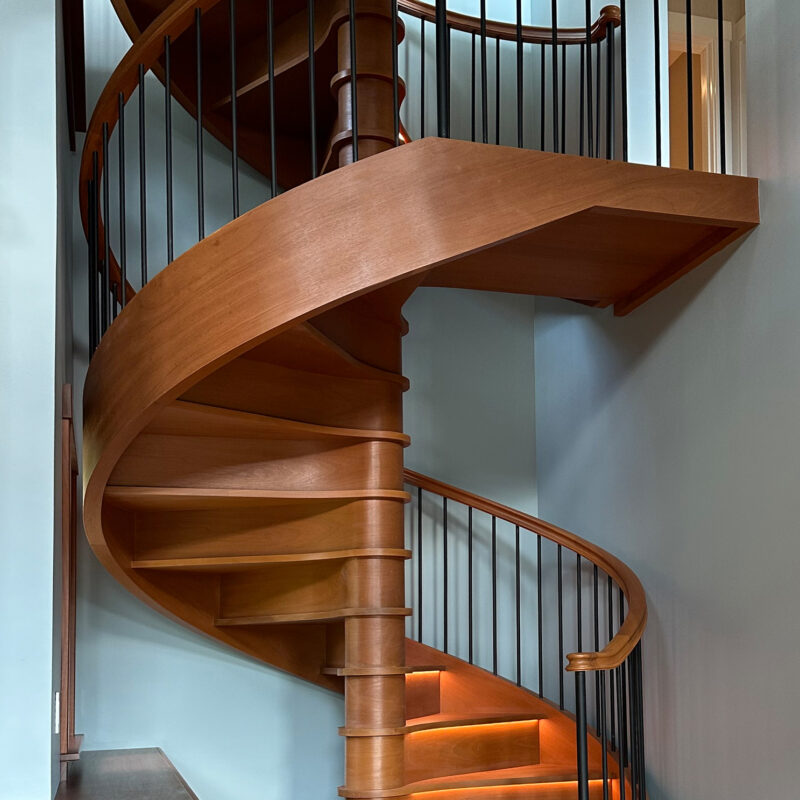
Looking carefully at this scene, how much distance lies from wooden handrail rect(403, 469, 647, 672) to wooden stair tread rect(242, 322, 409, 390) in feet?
3.31

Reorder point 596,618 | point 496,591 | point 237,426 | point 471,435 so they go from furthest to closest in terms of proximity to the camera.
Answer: point 471,435, point 496,591, point 596,618, point 237,426

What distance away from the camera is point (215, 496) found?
11.1ft

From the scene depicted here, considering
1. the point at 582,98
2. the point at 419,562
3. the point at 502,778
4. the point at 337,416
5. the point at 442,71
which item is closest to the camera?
the point at 442,71

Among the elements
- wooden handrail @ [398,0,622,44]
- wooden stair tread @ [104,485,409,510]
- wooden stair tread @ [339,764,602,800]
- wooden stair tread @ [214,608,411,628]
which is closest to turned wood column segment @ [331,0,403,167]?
wooden stair tread @ [104,485,409,510]

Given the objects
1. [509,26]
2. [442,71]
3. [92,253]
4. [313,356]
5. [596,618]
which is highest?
[509,26]

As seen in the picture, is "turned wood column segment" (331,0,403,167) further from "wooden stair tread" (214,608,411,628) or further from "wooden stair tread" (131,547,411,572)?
"wooden stair tread" (214,608,411,628)

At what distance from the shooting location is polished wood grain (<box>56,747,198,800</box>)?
2932mm

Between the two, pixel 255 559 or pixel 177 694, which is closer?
pixel 255 559

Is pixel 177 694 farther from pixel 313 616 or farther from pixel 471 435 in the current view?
pixel 471 435

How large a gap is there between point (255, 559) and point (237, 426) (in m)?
0.62

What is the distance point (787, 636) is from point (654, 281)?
4.88ft

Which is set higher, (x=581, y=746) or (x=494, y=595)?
(x=494, y=595)

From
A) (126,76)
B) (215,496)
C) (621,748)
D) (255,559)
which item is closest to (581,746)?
(621,748)

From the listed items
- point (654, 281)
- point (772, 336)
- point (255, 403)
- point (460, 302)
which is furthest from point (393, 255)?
point (460, 302)
